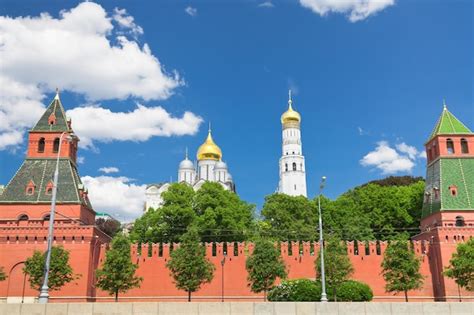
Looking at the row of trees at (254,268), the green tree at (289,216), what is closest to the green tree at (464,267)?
the row of trees at (254,268)

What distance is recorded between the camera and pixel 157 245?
→ 152ft

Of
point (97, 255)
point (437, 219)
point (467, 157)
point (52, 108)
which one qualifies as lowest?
point (97, 255)

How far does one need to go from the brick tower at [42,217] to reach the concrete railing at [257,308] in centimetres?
1900

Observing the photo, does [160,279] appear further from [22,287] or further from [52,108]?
[52,108]

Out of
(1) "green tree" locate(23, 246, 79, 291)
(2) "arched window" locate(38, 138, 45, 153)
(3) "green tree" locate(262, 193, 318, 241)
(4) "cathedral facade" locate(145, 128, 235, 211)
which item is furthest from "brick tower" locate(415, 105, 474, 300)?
(4) "cathedral facade" locate(145, 128, 235, 211)

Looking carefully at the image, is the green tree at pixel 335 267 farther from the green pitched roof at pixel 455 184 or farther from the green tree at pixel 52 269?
the green tree at pixel 52 269

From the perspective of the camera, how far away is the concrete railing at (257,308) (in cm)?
2394

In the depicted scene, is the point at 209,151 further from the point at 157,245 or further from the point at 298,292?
the point at 298,292

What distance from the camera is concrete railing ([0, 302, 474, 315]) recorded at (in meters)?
23.9

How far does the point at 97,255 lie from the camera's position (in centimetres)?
4466

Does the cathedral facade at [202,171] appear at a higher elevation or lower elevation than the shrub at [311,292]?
higher

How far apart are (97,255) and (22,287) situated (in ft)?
21.4

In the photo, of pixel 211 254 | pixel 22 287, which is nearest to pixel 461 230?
pixel 211 254

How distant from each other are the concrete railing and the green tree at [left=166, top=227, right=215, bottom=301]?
57.9 feet
